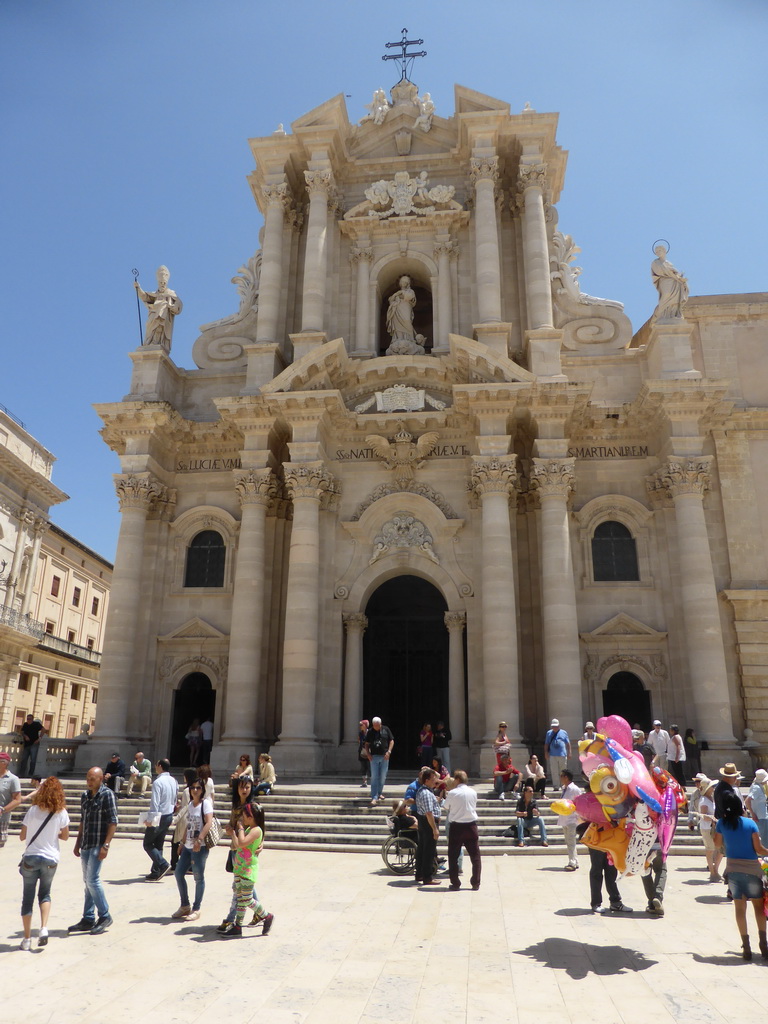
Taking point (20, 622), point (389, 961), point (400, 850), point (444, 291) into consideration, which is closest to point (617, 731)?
point (389, 961)

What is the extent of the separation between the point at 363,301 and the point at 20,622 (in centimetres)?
2707

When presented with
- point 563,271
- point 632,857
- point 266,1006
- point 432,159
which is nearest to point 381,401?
point 563,271

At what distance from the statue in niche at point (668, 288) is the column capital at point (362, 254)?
9924 millimetres

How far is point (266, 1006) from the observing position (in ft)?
21.8

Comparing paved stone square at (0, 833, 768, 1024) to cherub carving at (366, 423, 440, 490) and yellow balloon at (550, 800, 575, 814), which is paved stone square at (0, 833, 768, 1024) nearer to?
yellow balloon at (550, 800, 575, 814)

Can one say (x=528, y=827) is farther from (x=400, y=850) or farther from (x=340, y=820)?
(x=340, y=820)

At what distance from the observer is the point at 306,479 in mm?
23031

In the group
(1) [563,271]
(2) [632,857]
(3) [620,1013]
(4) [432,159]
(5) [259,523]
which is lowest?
(3) [620,1013]

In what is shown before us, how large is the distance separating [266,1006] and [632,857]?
4.71 metres

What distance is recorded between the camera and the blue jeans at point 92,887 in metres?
8.94

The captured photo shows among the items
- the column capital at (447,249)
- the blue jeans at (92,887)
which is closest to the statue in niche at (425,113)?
the column capital at (447,249)

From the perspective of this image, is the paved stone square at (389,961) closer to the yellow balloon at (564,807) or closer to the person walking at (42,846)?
the person walking at (42,846)

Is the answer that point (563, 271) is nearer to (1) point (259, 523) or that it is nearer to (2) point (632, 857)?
(1) point (259, 523)

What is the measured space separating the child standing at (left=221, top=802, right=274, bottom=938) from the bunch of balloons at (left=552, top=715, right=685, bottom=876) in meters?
3.88
